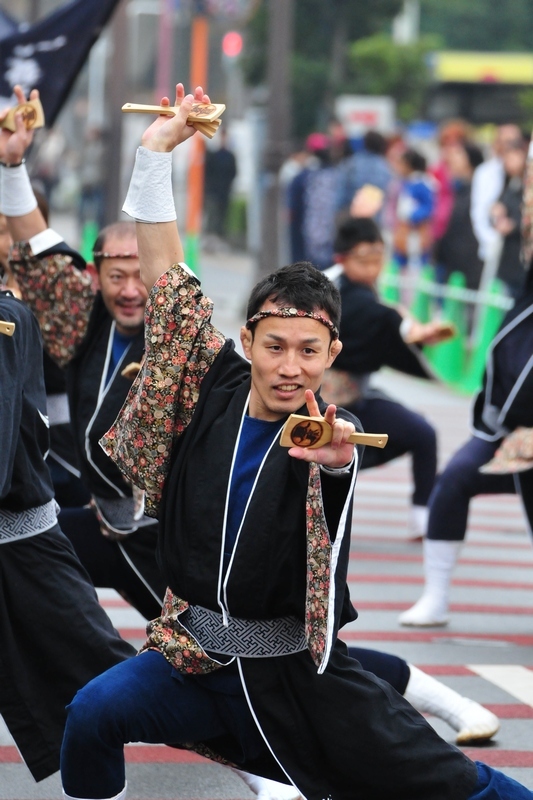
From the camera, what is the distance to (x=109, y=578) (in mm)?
4930

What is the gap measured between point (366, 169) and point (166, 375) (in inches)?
509

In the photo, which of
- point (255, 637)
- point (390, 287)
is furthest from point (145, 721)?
point (390, 287)

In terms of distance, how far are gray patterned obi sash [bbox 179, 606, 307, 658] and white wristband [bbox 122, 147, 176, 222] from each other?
971 mm

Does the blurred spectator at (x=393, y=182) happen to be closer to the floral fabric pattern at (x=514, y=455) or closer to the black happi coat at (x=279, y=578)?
the floral fabric pattern at (x=514, y=455)

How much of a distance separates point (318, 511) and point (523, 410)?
2727 mm

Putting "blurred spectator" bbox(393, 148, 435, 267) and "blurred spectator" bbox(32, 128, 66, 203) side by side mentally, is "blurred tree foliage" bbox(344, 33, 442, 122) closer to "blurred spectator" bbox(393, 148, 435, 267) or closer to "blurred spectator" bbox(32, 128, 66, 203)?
"blurred spectator" bbox(32, 128, 66, 203)

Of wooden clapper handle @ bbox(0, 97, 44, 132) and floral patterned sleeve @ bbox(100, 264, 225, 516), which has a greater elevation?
wooden clapper handle @ bbox(0, 97, 44, 132)

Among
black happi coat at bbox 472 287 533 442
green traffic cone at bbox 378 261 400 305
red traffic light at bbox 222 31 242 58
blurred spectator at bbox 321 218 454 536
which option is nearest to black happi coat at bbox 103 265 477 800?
black happi coat at bbox 472 287 533 442

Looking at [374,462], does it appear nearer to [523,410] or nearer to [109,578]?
[523,410]

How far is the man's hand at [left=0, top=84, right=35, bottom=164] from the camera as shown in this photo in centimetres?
475

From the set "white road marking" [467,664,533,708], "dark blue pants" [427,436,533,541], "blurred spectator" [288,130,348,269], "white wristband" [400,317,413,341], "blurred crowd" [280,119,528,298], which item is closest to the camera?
"white road marking" [467,664,533,708]

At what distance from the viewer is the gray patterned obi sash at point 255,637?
339 centimetres

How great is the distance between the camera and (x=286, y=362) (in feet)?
Answer: 11.0

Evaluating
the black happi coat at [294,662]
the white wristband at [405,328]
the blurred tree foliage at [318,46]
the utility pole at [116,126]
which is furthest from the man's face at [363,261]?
the blurred tree foliage at [318,46]
